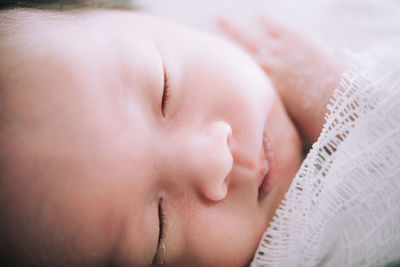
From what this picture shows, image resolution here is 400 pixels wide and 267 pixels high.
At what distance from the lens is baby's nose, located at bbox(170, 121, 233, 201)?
Result: 0.67 m

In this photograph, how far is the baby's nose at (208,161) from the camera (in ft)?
2.21

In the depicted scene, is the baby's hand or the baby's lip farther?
the baby's hand

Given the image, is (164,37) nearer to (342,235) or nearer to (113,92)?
(113,92)

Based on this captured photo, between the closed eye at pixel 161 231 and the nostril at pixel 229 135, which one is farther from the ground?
the nostril at pixel 229 135

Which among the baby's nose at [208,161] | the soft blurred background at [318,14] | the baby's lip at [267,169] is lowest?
the baby's lip at [267,169]

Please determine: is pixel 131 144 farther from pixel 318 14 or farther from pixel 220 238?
pixel 318 14

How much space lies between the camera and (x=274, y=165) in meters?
0.79

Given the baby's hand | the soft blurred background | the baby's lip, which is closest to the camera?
the baby's lip

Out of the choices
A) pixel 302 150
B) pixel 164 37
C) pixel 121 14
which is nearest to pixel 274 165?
pixel 302 150

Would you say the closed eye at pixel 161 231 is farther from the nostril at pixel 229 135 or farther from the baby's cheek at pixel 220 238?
the nostril at pixel 229 135

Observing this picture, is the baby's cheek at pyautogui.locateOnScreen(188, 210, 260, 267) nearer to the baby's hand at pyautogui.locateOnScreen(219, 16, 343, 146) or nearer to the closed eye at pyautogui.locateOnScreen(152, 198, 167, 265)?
→ the closed eye at pyautogui.locateOnScreen(152, 198, 167, 265)

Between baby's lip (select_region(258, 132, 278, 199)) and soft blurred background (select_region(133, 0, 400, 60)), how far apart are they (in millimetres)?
413

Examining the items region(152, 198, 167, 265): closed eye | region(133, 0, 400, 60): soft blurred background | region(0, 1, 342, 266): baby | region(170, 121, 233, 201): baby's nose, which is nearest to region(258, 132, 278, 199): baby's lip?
region(0, 1, 342, 266): baby

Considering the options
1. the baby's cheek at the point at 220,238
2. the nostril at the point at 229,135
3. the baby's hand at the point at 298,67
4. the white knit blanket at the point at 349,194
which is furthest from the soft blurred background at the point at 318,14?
the baby's cheek at the point at 220,238
